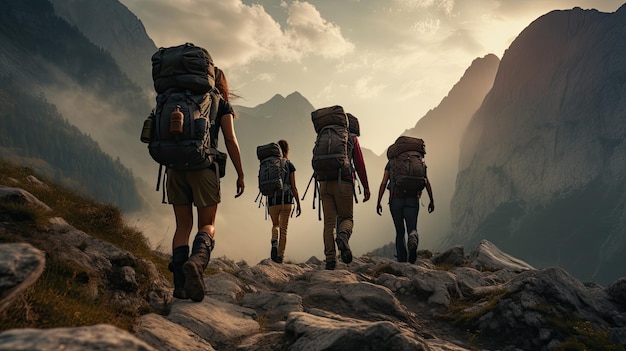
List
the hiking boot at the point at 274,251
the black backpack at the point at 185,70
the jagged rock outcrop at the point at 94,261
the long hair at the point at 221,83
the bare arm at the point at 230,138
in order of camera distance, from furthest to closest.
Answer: the hiking boot at the point at 274,251 < the long hair at the point at 221,83 < the bare arm at the point at 230,138 < the black backpack at the point at 185,70 < the jagged rock outcrop at the point at 94,261

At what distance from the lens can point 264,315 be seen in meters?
6.25

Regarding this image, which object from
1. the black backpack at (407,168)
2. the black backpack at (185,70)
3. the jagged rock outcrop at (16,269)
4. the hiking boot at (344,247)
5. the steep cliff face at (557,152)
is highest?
the steep cliff face at (557,152)

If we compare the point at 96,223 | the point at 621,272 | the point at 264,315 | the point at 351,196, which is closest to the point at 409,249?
the point at 351,196

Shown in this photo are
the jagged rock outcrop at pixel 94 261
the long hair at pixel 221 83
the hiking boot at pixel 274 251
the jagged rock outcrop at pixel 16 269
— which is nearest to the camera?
the jagged rock outcrop at pixel 16 269

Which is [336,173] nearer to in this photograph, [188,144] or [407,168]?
[407,168]

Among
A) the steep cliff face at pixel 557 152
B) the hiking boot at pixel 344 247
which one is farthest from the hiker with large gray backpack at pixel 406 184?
the steep cliff face at pixel 557 152

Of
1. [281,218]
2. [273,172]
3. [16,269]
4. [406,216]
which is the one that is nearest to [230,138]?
[16,269]

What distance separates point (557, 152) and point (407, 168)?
152 metres

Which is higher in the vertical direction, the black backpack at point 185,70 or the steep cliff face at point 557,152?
the steep cliff face at point 557,152

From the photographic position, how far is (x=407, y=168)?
1085 cm

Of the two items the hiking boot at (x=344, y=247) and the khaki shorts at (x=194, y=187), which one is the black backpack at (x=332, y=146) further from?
the khaki shorts at (x=194, y=187)

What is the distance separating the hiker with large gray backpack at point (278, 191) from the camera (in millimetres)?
12430

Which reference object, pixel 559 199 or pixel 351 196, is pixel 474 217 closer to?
pixel 559 199

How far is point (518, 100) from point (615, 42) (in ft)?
120
